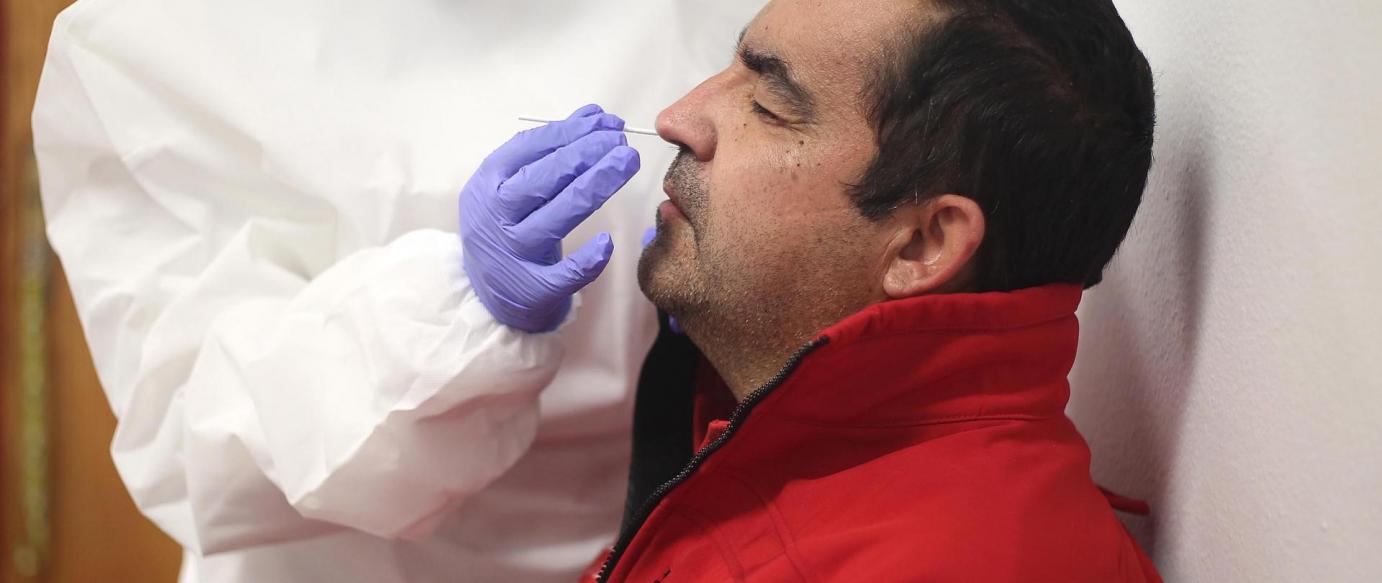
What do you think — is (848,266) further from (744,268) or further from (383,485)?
(383,485)

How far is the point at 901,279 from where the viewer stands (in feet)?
3.07

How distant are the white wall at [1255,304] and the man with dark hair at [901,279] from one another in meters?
0.07

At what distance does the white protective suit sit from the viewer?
1115 millimetres

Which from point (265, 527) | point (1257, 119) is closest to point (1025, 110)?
point (1257, 119)

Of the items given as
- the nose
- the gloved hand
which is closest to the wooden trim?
the gloved hand

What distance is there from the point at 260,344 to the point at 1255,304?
84 centimetres

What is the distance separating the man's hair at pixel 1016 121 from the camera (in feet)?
2.92

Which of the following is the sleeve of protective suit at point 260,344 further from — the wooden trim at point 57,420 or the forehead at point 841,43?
the wooden trim at point 57,420

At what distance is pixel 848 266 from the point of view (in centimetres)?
94

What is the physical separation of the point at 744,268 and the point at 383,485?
0.39 meters

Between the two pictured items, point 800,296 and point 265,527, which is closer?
point 800,296

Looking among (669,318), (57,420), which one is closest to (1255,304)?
(669,318)

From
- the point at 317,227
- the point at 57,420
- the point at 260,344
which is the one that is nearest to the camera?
the point at 260,344

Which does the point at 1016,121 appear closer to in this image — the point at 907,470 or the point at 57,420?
the point at 907,470
